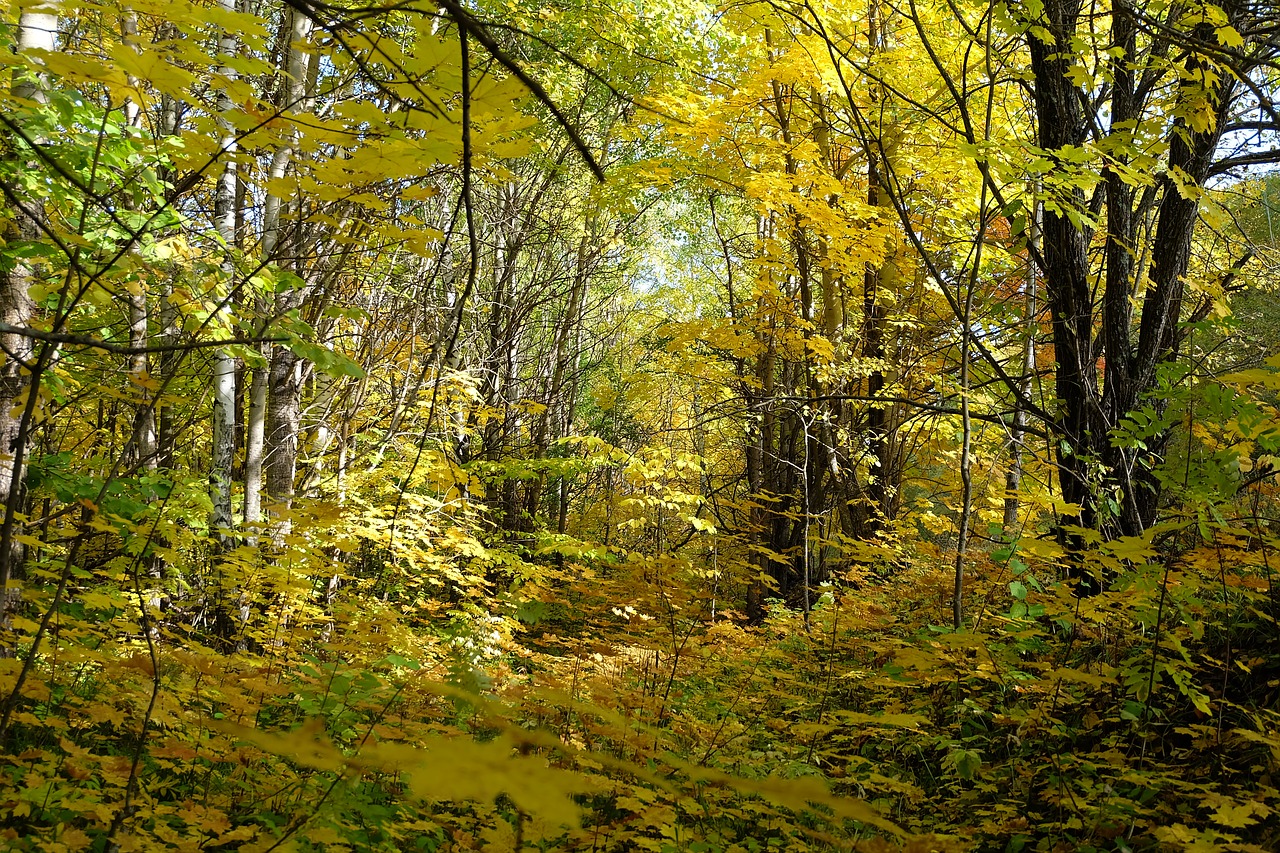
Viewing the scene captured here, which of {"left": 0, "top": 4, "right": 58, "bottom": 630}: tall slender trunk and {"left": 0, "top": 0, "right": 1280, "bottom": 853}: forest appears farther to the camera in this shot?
{"left": 0, "top": 4, "right": 58, "bottom": 630}: tall slender trunk

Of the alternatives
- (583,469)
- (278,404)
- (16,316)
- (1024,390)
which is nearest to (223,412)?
(278,404)

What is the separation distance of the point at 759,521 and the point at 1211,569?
5981mm

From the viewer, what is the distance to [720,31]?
8.02 m

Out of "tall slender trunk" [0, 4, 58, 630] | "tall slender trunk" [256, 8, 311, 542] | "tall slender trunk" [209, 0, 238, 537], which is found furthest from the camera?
"tall slender trunk" [256, 8, 311, 542]

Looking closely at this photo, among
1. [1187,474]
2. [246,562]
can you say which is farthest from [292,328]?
[1187,474]

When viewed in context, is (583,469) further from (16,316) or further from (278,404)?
(16,316)

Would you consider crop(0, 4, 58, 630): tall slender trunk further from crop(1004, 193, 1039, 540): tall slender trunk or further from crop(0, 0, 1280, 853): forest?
crop(1004, 193, 1039, 540): tall slender trunk

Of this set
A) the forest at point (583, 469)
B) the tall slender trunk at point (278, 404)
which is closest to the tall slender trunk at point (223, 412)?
the forest at point (583, 469)

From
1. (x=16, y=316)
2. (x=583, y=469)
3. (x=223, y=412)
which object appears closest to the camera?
(x=16, y=316)

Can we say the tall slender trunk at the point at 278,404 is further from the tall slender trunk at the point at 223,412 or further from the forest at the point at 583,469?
the tall slender trunk at the point at 223,412

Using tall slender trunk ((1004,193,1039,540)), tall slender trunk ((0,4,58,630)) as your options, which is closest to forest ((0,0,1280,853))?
tall slender trunk ((0,4,58,630))

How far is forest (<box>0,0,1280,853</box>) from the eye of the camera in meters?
1.77

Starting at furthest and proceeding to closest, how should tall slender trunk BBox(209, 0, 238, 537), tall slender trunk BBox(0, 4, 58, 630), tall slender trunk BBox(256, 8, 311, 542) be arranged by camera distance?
tall slender trunk BBox(256, 8, 311, 542) < tall slender trunk BBox(209, 0, 238, 537) < tall slender trunk BBox(0, 4, 58, 630)

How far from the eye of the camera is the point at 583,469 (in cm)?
703
